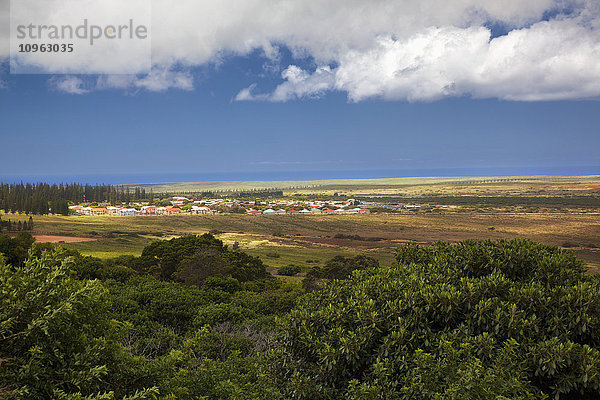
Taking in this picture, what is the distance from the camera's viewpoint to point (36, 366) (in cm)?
423

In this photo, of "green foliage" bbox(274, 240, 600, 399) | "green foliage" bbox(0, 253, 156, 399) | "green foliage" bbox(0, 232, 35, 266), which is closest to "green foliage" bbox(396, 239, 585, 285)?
"green foliage" bbox(274, 240, 600, 399)

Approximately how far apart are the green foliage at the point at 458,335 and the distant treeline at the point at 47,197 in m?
91.4

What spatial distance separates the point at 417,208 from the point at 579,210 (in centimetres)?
3999

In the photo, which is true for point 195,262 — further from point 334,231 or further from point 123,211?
point 123,211

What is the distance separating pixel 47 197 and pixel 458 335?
5257 inches

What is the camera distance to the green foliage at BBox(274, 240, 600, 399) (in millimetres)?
5137

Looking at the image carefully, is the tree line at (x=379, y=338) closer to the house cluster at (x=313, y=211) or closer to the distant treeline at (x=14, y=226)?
the distant treeline at (x=14, y=226)

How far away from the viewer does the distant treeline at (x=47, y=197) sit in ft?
280

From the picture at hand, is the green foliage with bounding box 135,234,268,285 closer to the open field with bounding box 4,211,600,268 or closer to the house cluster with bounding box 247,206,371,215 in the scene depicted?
the open field with bounding box 4,211,600,268

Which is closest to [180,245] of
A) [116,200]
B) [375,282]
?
[375,282]

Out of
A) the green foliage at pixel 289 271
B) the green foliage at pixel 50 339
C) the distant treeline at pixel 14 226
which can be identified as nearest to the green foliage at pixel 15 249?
the green foliage at pixel 289 271

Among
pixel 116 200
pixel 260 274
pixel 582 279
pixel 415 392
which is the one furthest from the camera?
pixel 116 200

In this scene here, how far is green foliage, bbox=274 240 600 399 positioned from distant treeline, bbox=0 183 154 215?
300ft

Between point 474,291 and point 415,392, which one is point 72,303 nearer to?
point 415,392
